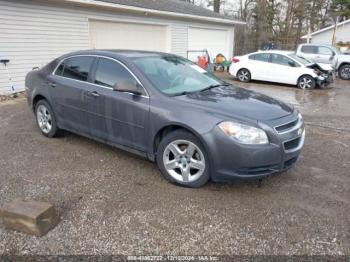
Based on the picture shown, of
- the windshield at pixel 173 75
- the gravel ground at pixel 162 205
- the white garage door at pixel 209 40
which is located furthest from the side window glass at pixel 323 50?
the windshield at pixel 173 75

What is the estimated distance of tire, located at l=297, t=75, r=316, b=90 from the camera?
1159cm

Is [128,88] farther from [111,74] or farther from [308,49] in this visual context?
[308,49]

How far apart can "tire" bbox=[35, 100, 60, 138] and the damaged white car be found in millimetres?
9404

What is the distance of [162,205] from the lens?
334cm

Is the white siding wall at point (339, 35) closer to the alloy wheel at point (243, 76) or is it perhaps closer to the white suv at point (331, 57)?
the white suv at point (331, 57)

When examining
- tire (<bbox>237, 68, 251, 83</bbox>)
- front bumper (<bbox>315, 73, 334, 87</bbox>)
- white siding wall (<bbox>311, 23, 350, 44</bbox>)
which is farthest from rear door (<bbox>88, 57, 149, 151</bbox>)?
white siding wall (<bbox>311, 23, 350, 44</bbox>)

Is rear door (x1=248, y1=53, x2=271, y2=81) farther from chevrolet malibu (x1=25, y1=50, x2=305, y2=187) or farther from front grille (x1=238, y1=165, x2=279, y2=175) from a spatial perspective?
front grille (x1=238, y1=165, x2=279, y2=175)

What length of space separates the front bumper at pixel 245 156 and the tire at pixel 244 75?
400 inches

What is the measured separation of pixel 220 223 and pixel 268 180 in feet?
3.77

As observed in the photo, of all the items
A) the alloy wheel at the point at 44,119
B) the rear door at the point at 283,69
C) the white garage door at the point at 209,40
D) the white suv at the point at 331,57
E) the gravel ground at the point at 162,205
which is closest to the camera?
the gravel ground at the point at 162,205

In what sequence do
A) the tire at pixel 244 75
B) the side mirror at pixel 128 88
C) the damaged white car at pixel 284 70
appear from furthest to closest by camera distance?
the tire at pixel 244 75 < the damaged white car at pixel 284 70 < the side mirror at pixel 128 88

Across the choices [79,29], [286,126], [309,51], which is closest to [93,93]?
[286,126]

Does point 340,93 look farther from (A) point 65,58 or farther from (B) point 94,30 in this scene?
(A) point 65,58

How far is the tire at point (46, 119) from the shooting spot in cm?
518
